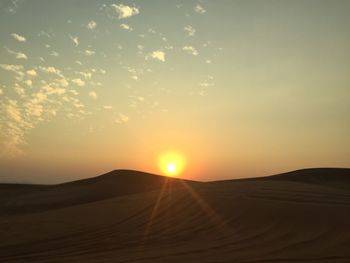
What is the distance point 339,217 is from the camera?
31.8ft

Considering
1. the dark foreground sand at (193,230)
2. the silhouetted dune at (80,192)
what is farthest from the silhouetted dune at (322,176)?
the dark foreground sand at (193,230)

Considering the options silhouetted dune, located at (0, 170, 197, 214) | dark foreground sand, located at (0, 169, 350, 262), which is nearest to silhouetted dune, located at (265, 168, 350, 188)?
silhouetted dune, located at (0, 170, 197, 214)

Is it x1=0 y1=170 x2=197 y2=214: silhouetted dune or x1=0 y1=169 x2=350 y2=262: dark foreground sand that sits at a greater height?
x1=0 y1=170 x2=197 y2=214: silhouetted dune

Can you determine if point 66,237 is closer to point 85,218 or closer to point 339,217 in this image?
point 85,218

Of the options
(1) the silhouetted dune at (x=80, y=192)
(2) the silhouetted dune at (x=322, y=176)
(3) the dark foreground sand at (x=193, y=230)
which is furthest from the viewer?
(2) the silhouetted dune at (x=322, y=176)

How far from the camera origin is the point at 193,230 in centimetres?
1027

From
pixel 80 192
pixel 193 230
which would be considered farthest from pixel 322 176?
pixel 193 230

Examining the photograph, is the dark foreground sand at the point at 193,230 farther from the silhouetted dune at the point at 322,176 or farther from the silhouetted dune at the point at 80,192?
the silhouetted dune at the point at 322,176

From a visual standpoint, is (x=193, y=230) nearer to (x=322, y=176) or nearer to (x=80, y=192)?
(x=80, y=192)

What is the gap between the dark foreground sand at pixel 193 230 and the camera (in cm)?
769

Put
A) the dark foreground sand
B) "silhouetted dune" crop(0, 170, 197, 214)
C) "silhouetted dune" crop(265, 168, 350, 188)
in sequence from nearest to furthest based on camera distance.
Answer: the dark foreground sand
"silhouetted dune" crop(0, 170, 197, 214)
"silhouetted dune" crop(265, 168, 350, 188)

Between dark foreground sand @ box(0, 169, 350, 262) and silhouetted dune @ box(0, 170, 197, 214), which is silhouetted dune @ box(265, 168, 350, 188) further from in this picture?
dark foreground sand @ box(0, 169, 350, 262)

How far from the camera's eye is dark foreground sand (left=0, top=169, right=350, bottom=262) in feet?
25.2

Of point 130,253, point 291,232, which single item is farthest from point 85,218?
point 291,232
